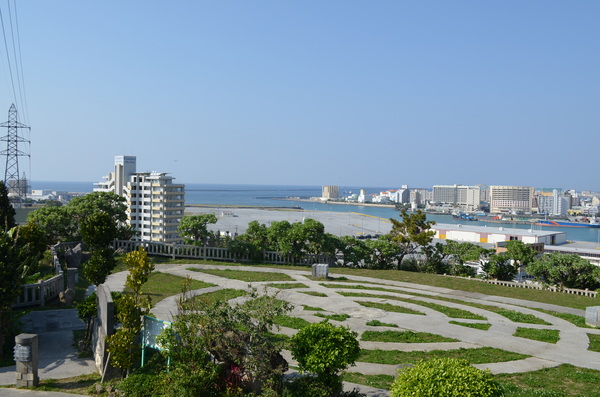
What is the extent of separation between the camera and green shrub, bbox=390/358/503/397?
688 cm

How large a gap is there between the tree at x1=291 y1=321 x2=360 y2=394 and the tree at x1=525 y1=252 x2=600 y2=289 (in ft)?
67.1

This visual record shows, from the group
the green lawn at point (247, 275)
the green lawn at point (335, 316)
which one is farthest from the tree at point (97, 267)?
the green lawn at point (247, 275)

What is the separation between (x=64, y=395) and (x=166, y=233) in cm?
5859

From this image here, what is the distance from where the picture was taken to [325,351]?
30.1ft

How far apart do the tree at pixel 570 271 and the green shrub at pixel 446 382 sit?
21.2 metres

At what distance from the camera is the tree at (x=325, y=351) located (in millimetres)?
9086

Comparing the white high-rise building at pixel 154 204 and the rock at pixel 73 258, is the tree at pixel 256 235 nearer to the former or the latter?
the rock at pixel 73 258

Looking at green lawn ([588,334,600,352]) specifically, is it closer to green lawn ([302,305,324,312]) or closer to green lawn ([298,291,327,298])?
green lawn ([302,305,324,312])

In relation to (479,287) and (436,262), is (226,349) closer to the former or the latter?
(479,287)

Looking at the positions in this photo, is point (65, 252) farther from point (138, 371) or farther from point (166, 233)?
point (166, 233)

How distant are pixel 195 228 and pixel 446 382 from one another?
26164 mm

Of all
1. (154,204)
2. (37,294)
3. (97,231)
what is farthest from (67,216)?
(154,204)

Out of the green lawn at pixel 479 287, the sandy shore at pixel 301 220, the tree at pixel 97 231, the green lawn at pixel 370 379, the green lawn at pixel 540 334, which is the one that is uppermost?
the tree at pixel 97 231

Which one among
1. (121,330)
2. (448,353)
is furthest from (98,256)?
(448,353)
